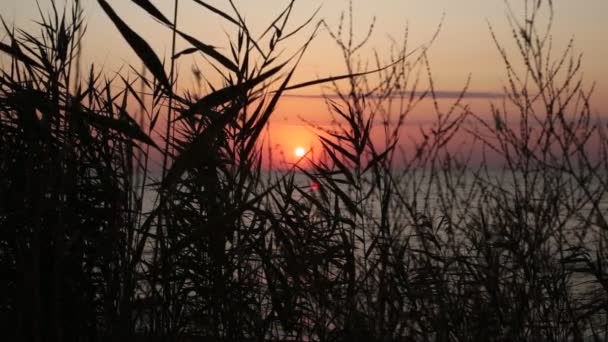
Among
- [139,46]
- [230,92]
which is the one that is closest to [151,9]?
[139,46]

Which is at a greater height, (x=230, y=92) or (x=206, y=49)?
(x=206, y=49)

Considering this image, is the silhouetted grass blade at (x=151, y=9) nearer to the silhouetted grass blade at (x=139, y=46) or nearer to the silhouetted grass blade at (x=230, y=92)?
the silhouetted grass blade at (x=139, y=46)

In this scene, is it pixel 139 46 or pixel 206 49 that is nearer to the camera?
pixel 139 46

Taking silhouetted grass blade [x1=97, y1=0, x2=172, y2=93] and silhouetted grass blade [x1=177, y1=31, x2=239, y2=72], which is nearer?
silhouetted grass blade [x1=97, y1=0, x2=172, y2=93]

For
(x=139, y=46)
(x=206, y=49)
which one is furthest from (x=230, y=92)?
(x=139, y=46)

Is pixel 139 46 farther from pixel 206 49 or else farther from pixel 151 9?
pixel 206 49

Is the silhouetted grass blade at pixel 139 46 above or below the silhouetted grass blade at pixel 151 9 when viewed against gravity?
below

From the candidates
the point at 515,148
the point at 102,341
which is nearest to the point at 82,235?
the point at 102,341

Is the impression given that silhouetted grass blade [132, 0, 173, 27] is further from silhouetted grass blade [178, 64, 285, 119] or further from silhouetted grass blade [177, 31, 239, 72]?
silhouetted grass blade [178, 64, 285, 119]

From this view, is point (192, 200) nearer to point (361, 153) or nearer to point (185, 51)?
point (361, 153)

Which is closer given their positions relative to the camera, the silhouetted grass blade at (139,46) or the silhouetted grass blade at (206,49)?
the silhouetted grass blade at (139,46)

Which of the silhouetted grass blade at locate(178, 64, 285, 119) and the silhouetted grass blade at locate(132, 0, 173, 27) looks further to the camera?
the silhouetted grass blade at locate(178, 64, 285, 119)

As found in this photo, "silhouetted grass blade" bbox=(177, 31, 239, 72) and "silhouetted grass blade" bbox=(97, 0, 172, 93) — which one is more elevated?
"silhouetted grass blade" bbox=(177, 31, 239, 72)

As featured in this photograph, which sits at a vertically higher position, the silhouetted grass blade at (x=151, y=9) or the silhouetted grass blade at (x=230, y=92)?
the silhouetted grass blade at (x=151, y=9)
